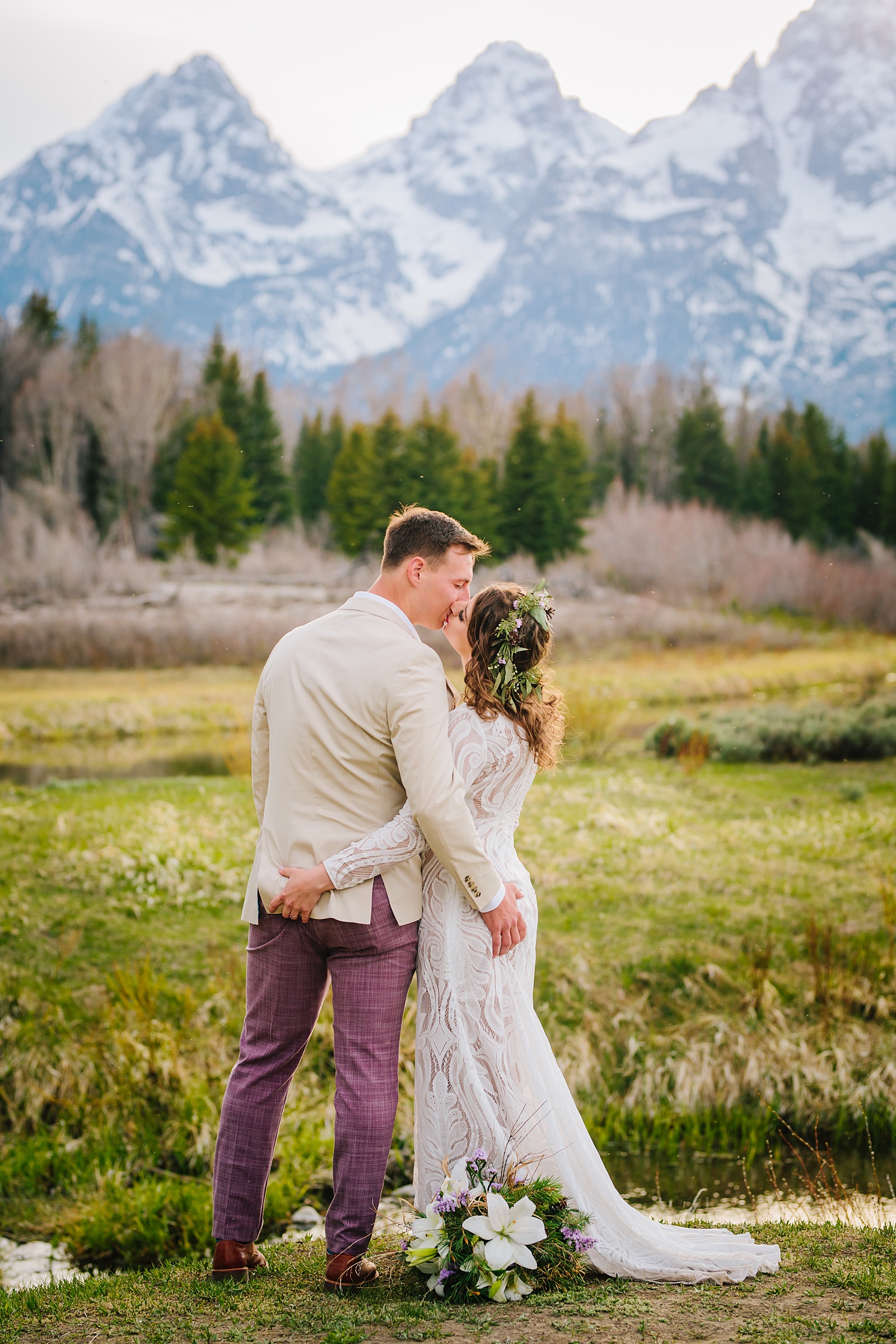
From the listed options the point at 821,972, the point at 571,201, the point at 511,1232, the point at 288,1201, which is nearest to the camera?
the point at 511,1232

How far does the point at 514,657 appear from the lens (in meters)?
2.98

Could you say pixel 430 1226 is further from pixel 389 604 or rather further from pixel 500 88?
pixel 500 88

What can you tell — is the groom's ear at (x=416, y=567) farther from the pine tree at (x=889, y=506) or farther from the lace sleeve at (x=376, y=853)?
the pine tree at (x=889, y=506)

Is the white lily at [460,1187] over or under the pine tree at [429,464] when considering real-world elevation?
under

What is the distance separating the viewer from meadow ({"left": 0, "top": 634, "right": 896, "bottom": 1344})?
17.3 ft

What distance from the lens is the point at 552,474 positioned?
11836 mm

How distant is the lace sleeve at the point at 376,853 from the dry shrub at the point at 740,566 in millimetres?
9675

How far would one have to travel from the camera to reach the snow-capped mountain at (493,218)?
40.9 feet

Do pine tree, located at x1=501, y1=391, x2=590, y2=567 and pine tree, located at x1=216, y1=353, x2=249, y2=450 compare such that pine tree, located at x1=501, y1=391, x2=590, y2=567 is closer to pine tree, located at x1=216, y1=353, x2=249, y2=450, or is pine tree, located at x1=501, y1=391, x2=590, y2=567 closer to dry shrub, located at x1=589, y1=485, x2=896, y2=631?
dry shrub, located at x1=589, y1=485, x2=896, y2=631

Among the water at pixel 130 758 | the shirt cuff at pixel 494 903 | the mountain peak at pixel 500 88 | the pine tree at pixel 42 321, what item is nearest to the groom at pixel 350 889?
the shirt cuff at pixel 494 903

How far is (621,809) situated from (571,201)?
1357 centimetres

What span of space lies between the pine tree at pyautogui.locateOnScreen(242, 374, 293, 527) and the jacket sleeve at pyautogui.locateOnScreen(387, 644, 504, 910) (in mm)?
8865

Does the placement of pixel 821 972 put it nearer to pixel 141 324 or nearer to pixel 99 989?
pixel 99 989

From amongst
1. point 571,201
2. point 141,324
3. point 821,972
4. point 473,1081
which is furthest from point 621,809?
point 571,201
